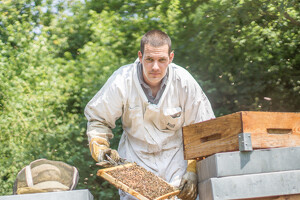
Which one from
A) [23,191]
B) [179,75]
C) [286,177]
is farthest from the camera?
[179,75]

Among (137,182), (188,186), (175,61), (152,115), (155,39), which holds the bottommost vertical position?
(188,186)

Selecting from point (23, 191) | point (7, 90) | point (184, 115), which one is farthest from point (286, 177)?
point (7, 90)

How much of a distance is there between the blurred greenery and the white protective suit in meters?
2.04

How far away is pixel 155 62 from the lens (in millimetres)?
3617

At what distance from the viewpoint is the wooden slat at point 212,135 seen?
10.1 feet

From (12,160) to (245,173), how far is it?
4.12 metres

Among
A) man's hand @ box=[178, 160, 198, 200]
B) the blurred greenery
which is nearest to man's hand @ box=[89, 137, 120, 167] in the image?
man's hand @ box=[178, 160, 198, 200]

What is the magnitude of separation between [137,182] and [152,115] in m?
0.67

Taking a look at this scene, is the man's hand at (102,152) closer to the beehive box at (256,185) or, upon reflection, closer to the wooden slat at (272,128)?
the beehive box at (256,185)

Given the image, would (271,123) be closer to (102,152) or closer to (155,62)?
(155,62)

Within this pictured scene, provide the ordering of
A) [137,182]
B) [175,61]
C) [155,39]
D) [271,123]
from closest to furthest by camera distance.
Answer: [271,123]
[137,182]
[155,39]
[175,61]

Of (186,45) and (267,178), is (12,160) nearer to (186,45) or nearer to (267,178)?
(186,45)

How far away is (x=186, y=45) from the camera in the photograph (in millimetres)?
6367

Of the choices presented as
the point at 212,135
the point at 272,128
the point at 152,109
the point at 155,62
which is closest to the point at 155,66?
the point at 155,62
